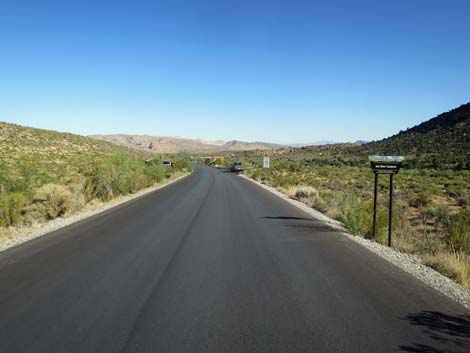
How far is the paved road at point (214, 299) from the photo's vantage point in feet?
15.1

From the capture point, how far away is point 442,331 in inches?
194

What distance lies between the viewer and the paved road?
461cm

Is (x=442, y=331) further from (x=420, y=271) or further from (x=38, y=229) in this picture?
(x=38, y=229)

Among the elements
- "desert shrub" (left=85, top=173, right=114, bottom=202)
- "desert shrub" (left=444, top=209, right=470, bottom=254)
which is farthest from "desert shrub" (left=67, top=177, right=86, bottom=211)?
"desert shrub" (left=444, top=209, right=470, bottom=254)

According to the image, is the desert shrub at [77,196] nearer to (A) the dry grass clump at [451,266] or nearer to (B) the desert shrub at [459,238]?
(A) the dry grass clump at [451,266]

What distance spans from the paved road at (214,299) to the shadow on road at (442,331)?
0.02m

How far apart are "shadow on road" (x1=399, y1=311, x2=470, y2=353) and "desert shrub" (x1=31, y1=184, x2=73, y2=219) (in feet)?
45.7

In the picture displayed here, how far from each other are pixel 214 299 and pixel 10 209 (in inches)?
430

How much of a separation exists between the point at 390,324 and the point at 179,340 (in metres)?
2.68

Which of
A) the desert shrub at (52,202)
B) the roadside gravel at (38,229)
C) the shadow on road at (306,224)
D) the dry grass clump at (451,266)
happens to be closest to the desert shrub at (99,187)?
the roadside gravel at (38,229)

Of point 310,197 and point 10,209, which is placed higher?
point 10,209

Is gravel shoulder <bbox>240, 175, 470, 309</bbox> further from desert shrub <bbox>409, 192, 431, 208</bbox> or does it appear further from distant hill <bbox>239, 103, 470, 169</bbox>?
distant hill <bbox>239, 103, 470, 169</bbox>

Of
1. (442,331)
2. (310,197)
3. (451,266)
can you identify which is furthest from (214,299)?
(310,197)

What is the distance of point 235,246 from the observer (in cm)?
980
